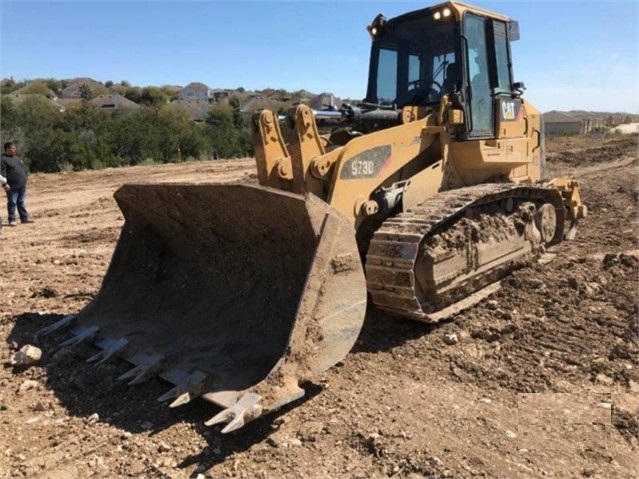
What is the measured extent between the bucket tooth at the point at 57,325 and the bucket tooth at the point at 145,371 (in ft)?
4.01

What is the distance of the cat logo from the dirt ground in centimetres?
173

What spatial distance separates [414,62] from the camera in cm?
639

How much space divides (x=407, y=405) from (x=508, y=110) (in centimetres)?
403

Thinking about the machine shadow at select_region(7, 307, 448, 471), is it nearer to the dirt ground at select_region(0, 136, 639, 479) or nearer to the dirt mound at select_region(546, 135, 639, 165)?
the dirt ground at select_region(0, 136, 639, 479)

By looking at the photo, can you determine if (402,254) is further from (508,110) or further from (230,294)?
(508,110)

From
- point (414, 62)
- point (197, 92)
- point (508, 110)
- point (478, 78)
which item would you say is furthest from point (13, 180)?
point (197, 92)

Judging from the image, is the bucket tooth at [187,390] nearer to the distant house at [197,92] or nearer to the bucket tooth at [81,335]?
the bucket tooth at [81,335]

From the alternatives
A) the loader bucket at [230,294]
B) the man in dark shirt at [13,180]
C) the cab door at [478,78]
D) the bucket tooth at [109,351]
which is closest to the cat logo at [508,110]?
the cab door at [478,78]

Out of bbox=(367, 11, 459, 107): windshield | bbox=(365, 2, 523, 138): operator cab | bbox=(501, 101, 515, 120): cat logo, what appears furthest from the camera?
bbox=(501, 101, 515, 120): cat logo

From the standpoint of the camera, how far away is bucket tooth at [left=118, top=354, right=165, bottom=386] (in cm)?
399

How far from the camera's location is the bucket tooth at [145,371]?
13.1ft

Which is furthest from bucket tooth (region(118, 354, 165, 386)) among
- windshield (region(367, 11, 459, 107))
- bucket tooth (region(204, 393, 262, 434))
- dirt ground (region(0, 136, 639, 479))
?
windshield (region(367, 11, 459, 107))

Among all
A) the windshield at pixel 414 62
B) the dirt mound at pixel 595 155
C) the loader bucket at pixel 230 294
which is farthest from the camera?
the dirt mound at pixel 595 155

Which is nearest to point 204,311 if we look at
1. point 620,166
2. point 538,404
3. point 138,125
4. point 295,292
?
point 295,292
